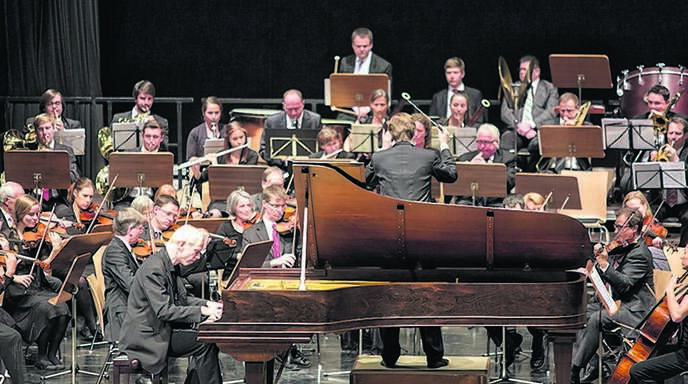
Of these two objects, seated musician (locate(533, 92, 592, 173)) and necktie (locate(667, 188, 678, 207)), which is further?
seated musician (locate(533, 92, 592, 173))

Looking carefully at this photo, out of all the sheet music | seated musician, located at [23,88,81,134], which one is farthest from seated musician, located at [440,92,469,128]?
the sheet music

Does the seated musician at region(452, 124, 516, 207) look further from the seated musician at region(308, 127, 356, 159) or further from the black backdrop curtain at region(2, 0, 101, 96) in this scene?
the black backdrop curtain at region(2, 0, 101, 96)

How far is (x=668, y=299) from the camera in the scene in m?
7.21

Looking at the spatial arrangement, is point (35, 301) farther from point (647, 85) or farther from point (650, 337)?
point (647, 85)

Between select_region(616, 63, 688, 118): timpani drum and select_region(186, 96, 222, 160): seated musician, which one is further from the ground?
select_region(616, 63, 688, 118): timpani drum

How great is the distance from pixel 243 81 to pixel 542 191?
5.43 m

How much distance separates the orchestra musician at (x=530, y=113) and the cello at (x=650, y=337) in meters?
4.09

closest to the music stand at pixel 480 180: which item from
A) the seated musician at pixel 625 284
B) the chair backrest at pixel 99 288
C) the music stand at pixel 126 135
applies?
the seated musician at pixel 625 284

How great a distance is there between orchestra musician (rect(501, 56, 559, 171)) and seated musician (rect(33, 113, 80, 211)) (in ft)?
12.2

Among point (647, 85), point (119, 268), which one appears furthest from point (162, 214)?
point (647, 85)

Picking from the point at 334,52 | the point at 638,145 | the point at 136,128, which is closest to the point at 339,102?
the point at 136,128

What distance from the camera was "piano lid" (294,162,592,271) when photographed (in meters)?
6.57

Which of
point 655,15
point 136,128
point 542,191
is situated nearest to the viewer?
point 542,191

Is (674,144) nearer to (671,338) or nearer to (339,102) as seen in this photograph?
(339,102)
